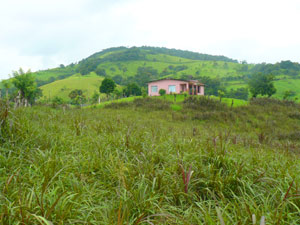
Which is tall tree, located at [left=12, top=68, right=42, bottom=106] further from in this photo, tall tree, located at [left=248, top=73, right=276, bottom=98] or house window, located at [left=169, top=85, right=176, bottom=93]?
tall tree, located at [left=248, top=73, right=276, bottom=98]

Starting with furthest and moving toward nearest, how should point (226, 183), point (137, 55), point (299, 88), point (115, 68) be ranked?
point (137, 55) → point (115, 68) → point (299, 88) → point (226, 183)

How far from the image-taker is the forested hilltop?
2842 inches

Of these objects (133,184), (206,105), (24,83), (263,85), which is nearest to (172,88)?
(206,105)

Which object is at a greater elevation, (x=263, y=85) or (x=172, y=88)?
(x=172, y=88)

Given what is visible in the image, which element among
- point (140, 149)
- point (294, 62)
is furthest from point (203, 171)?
point (294, 62)

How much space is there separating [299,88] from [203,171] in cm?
8531

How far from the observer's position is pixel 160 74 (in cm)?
11462

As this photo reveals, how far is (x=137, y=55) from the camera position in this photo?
5891 inches

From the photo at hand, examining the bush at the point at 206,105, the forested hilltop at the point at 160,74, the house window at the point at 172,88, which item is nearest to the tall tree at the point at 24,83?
the forested hilltop at the point at 160,74

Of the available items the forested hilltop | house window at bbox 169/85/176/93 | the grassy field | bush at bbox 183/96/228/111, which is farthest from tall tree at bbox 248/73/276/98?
the grassy field

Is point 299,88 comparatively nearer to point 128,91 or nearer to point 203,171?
point 128,91

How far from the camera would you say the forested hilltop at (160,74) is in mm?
72188

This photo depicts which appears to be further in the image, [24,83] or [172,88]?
[172,88]

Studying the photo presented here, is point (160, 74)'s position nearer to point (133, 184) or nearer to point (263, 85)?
point (263, 85)
